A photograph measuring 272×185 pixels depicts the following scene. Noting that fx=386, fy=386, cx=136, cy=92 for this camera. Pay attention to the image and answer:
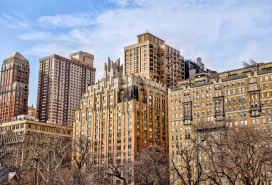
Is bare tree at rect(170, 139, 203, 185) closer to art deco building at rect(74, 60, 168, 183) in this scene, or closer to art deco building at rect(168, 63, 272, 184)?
art deco building at rect(168, 63, 272, 184)

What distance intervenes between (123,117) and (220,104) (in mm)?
43646

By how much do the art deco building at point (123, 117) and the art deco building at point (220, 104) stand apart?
15699 mm

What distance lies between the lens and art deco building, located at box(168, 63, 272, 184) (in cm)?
13375

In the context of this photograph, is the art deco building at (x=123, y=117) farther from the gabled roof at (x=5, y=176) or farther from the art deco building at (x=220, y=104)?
the gabled roof at (x=5, y=176)

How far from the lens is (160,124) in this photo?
574ft

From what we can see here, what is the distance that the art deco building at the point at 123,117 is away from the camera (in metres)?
162

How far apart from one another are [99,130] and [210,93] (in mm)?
54139

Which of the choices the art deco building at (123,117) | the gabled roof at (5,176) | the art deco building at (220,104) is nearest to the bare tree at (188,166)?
the art deco building at (220,104)

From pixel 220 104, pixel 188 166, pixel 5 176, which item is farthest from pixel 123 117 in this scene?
pixel 5 176

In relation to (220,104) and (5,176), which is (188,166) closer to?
(5,176)

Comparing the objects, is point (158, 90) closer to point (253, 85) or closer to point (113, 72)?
point (113, 72)

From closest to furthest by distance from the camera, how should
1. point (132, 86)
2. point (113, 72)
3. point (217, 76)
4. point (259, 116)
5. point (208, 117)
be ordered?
point (259, 116)
point (208, 117)
point (217, 76)
point (132, 86)
point (113, 72)

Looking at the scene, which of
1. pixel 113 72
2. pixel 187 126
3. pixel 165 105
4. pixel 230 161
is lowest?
pixel 230 161

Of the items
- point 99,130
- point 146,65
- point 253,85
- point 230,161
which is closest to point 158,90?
point 146,65
